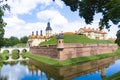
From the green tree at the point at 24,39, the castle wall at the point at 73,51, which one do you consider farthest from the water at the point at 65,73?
the green tree at the point at 24,39

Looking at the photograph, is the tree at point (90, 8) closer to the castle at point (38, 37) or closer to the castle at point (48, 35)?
the castle at point (48, 35)

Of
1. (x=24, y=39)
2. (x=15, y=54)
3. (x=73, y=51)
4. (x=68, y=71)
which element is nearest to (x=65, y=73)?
(x=68, y=71)

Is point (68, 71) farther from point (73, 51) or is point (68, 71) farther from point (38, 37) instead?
point (38, 37)

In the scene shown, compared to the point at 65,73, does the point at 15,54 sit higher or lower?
higher

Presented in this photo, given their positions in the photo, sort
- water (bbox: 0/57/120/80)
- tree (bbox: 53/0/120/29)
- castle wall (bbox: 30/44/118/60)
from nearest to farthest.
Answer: tree (bbox: 53/0/120/29), water (bbox: 0/57/120/80), castle wall (bbox: 30/44/118/60)

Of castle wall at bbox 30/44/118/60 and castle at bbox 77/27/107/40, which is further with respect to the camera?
castle at bbox 77/27/107/40

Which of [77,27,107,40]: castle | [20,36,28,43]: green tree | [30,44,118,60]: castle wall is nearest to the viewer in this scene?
[30,44,118,60]: castle wall

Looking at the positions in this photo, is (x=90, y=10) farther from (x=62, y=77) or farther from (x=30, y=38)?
(x=30, y=38)

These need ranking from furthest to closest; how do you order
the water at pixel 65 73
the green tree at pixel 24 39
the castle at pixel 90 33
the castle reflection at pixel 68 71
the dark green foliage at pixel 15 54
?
the green tree at pixel 24 39 → the castle at pixel 90 33 → the dark green foliage at pixel 15 54 → the castle reflection at pixel 68 71 → the water at pixel 65 73

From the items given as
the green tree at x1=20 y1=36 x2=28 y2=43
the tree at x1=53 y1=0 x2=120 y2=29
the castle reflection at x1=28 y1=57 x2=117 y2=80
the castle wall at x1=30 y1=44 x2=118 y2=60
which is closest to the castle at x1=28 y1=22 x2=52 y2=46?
the green tree at x1=20 y1=36 x2=28 y2=43

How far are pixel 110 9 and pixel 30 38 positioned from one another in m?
101

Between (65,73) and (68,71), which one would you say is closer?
(65,73)

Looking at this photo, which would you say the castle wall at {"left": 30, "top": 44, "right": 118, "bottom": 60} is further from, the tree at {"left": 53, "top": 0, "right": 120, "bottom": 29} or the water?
the tree at {"left": 53, "top": 0, "right": 120, "bottom": 29}

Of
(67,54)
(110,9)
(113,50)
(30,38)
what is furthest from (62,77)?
(30,38)
